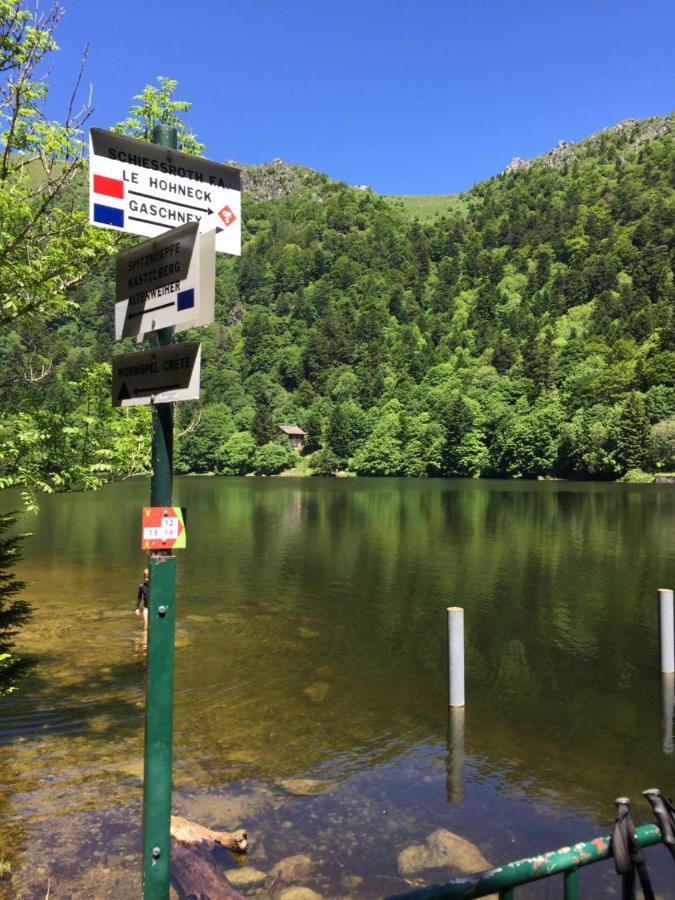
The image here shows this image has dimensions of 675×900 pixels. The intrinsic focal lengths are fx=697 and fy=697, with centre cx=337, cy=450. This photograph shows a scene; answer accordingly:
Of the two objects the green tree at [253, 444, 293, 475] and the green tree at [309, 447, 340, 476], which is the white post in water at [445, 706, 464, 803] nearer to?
the green tree at [309, 447, 340, 476]

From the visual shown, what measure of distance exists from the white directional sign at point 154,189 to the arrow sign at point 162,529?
1.71 metres

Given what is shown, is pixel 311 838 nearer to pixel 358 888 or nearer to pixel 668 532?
pixel 358 888

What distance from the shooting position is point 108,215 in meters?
4.32

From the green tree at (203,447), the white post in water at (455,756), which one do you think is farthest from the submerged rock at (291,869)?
the green tree at (203,447)

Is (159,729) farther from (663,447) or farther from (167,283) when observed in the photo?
(663,447)

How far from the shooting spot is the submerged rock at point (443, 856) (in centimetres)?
896

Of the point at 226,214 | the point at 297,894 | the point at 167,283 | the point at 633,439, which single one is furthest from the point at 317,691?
the point at 633,439

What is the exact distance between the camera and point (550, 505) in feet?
234

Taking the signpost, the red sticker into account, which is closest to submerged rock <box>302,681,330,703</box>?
the signpost

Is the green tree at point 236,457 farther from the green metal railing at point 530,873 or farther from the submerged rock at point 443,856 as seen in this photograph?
the green metal railing at point 530,873

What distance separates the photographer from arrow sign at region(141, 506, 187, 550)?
3977mm

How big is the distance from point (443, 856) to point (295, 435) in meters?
181

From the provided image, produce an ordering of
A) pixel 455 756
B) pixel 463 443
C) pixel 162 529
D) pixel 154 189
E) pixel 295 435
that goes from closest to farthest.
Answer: pixel 162 529 → pixel 154 189 → pixel 455 756 → pixel 463 443 → pixel 295 435

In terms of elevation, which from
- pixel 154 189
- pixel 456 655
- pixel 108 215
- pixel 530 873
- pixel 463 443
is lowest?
pixel 456 655
